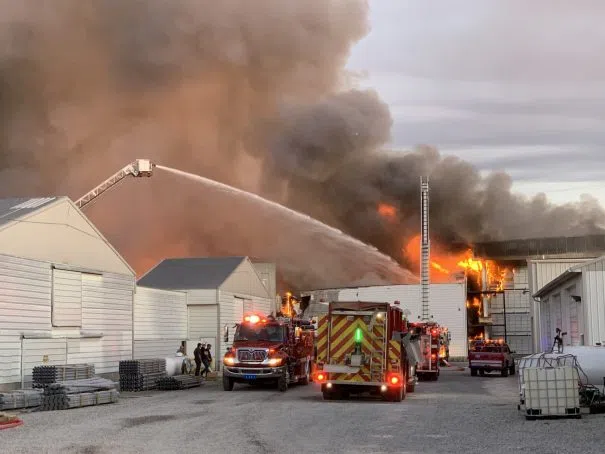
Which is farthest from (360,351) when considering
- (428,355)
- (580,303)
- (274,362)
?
(580,303)

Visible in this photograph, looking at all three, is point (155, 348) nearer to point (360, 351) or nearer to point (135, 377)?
point (135, 377)

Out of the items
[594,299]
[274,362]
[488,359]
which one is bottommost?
[488,359]

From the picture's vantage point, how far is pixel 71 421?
17.7m

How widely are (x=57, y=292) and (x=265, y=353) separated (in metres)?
6.92

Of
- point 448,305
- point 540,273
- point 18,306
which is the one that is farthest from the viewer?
point 448,305

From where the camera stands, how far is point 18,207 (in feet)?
89.0

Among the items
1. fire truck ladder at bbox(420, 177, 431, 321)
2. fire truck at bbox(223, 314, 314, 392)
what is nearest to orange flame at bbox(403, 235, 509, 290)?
fire truck ladder at bbox(420, 177, 431, 321)

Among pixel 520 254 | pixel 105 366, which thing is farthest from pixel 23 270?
pixel 520 254

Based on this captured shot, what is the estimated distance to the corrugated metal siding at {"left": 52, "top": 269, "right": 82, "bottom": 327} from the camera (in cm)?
2708

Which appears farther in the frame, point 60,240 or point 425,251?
point 425,251

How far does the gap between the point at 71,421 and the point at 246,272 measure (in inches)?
1159

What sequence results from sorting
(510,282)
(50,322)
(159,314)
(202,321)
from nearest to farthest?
(50,322), (159,314), (202,321), (510,282)

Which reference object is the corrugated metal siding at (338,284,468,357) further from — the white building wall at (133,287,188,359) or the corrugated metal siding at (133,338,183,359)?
the corrugated metal siding at (133,338,183,359)

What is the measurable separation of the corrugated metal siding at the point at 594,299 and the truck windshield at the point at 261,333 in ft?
43.1
